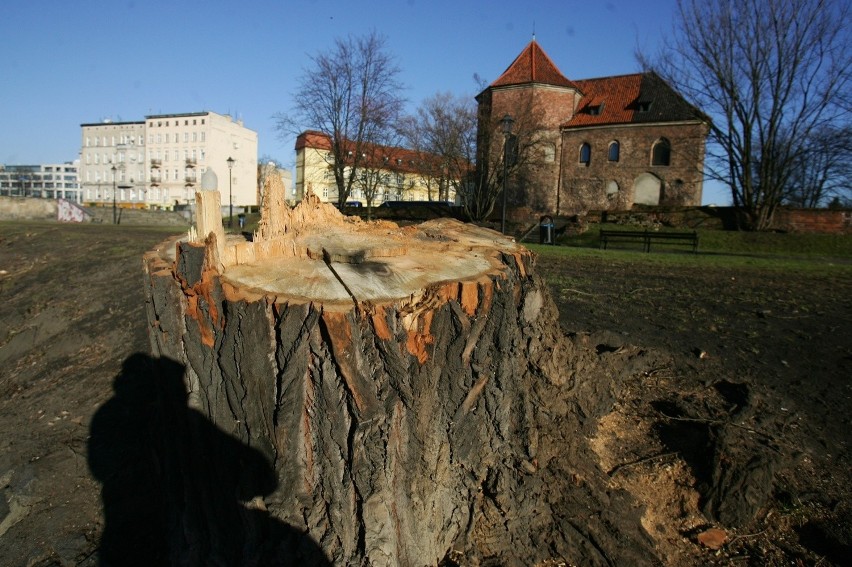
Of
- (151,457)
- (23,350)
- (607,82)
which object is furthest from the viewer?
(607,82)

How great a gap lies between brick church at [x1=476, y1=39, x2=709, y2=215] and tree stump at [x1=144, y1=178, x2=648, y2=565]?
99.3 feet

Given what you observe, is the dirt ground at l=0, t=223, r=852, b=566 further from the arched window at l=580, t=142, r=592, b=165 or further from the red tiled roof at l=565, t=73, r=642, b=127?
the red tiled roof at l=565, t=73, r=642, b=127

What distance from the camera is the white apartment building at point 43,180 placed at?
110 m

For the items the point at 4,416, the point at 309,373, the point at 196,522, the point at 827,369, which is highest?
the point at 309,373

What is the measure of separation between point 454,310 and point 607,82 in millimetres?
41040

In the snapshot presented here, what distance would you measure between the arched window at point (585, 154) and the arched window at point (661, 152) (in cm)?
406

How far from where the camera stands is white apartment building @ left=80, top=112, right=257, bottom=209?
6938 cm

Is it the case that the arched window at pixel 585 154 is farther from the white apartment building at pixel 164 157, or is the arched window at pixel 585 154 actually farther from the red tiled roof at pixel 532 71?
the white apartment building at pixel 164 157

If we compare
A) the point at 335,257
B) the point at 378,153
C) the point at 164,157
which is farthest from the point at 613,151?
the point at 164,157

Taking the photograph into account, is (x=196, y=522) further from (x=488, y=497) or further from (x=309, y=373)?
(x=488, y=497)

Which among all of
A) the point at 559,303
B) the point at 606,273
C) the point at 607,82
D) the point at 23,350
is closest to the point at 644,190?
the point at 607,82

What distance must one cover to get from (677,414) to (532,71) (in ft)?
119

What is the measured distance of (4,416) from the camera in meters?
5.29

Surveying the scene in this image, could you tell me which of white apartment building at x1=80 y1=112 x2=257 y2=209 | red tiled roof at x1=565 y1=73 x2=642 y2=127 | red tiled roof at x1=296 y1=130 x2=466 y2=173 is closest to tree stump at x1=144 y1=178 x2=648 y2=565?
red tiled roof at x1=296 y1=130 x2=466 y2=173
